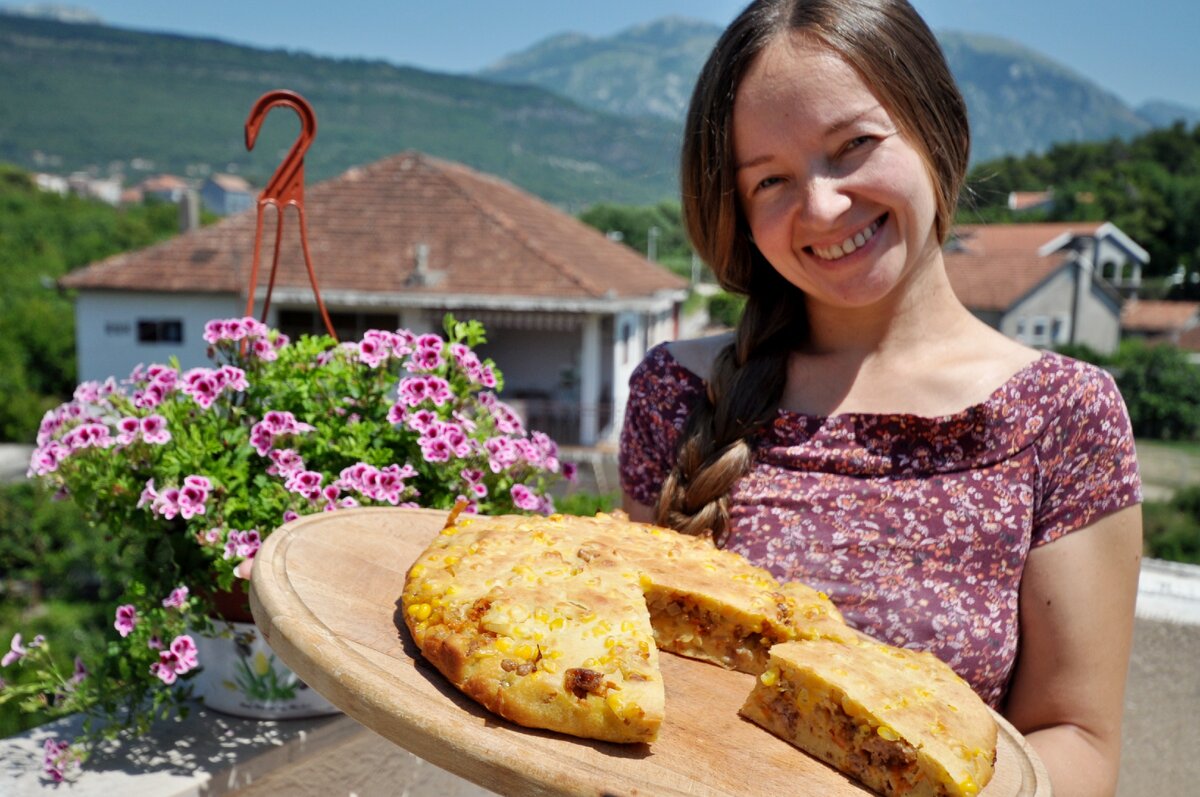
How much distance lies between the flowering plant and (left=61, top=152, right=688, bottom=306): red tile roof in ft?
62.8

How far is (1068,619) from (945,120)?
2.96 ft

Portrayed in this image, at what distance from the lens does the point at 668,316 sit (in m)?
32.3

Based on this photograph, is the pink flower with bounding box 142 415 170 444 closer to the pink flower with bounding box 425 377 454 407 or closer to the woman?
the pink flower with bounding box 425 377 454 407

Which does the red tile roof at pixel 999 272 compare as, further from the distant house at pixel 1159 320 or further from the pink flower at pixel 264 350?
the pink flower at pixel 264 350

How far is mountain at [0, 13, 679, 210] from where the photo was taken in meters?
101

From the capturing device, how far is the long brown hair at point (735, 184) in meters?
1.64

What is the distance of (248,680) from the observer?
2016 millimetres

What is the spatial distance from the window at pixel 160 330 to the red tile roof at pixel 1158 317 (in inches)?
1990

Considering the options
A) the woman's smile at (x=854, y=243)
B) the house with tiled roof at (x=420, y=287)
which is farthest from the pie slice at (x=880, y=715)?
the house with tiled roof at (x=420, y=287)

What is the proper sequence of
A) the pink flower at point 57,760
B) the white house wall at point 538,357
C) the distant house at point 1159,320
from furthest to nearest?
1. the distant house at point 1159,320
2. the white house wall at point 538,357
3. the pink flower at point 57,760

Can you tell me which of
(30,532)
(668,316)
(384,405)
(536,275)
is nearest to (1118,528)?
(384,405)

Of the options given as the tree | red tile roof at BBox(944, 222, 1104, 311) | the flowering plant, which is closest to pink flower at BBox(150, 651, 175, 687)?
the flowering plant

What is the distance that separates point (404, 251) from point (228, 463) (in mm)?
22719

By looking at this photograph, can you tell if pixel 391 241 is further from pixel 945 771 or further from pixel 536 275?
pixel 945 771
